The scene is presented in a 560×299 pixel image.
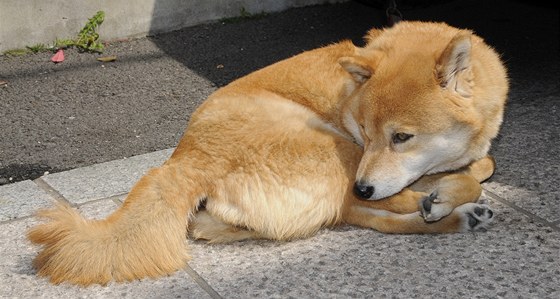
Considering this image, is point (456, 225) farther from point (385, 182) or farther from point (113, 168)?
point (113, 168)

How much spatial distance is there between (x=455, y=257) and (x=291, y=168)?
849mm

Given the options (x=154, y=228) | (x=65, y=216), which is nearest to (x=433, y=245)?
(x=154, y=228)

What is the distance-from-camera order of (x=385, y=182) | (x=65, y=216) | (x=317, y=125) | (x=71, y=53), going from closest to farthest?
(x=65, y=216) → (x=385, y=182) → (x=317, y=125) → (x=71, y=53)

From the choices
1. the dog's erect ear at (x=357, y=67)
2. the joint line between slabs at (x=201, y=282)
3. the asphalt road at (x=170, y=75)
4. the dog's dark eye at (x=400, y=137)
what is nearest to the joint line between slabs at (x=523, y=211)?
the asphalt road at (x=170, y=75)

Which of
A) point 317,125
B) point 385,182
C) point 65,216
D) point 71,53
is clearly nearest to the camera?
point 65,216

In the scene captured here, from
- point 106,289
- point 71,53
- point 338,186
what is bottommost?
point 71,53

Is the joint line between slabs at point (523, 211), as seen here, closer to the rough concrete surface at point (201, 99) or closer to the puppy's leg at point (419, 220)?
the rough concrete surface at point (201, 99)

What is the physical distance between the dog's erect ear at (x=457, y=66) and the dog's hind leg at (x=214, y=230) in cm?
114

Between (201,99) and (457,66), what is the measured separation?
278 cm

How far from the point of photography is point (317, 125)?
415 centimetres

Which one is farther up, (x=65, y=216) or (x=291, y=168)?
(x=291, y=168)

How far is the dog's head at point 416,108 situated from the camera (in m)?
3.87

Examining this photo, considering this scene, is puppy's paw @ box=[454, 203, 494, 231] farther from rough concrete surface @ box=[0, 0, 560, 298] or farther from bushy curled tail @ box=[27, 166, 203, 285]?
bushy curled tail @ box=[27, 166, 203, 285]

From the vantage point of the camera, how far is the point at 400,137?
3.91 m
